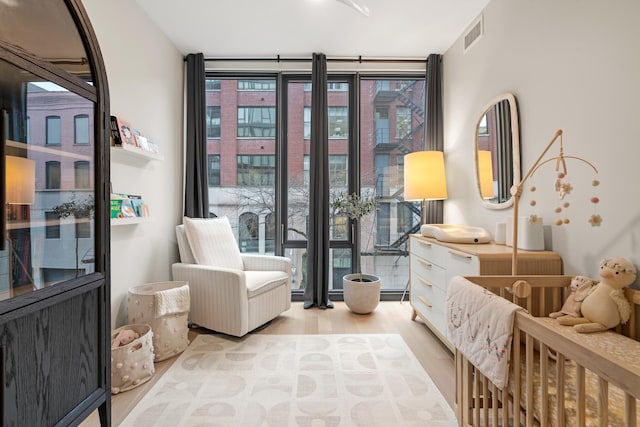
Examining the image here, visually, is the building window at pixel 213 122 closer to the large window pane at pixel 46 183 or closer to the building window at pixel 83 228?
the large window pane at pixel 46 183

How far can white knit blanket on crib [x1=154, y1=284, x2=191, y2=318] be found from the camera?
2.06m

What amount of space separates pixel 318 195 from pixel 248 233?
0.93 meters

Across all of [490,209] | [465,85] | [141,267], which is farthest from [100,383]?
[465,85]

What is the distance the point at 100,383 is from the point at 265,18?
9.26ft

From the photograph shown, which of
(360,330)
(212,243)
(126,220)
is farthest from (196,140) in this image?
(360,330)

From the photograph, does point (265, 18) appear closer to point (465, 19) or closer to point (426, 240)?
point (465, 19)

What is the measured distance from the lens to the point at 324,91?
10.7 ft

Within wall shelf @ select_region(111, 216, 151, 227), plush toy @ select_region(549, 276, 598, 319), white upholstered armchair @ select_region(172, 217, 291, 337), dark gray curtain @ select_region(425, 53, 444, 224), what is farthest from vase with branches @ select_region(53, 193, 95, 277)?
dark gray curtain @ select_region(425, 53, 444, 224)

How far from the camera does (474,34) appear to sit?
105 inches

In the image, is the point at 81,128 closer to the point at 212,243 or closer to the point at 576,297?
the point at 212,243

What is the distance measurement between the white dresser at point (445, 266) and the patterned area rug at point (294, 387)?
0.37 m

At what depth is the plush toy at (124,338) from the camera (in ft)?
6.25

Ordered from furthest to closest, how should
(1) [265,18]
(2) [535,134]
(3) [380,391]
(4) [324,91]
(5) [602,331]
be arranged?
1. (4) [324,91]
2. (1) [265,18]
3. (2) [535,134]
4. (3) [380,391]
5. (5) [602,331]

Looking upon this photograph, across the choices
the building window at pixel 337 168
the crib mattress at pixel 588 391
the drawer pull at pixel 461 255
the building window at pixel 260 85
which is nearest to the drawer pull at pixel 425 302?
the drawer pull at pixel 461 255
